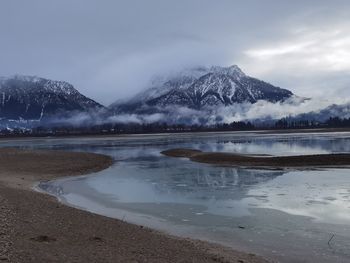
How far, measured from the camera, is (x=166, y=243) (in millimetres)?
15836

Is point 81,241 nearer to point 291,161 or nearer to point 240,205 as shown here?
point 240,205

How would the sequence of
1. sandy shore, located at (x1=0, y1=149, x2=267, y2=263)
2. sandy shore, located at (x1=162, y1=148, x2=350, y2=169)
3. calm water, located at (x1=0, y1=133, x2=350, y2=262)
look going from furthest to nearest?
sandy shore, located at (x1=162, y1=148, x2=350, y2=169)
calm water, located at (x1=0, y1=133, x2=350, y2=262)
sandy shore, located at (x1=0, y1=149, x2=267, y2=263)

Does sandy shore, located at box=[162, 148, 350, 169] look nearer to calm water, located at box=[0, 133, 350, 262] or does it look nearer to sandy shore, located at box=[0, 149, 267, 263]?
calm water, located at box=[0, 133, 350, 262]

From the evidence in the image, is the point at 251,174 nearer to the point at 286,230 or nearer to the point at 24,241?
the point at 286,230

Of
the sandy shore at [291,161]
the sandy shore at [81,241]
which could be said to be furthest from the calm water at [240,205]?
the sandy shore at [291,161]

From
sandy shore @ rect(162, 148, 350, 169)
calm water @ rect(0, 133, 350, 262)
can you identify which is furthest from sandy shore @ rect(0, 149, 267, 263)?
sandy shore @ rect(162, 148, 350, 169)

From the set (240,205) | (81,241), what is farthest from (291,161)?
(81,241)

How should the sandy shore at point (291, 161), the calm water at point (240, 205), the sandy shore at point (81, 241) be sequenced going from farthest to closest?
the sandy shore at point (291, 161) → the calm water at point (240, 205) → the sandy shore at point (81, 241)

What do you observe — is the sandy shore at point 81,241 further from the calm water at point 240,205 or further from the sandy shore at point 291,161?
the sandy shore at point 291,161

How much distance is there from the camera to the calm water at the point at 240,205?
55.4 feet

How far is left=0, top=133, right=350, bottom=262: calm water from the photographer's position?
16.9 m

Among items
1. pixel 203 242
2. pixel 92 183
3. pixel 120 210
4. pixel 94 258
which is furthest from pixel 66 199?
pixel 94 258

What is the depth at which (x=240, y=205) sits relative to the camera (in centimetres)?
2448

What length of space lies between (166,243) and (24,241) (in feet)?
15.0
